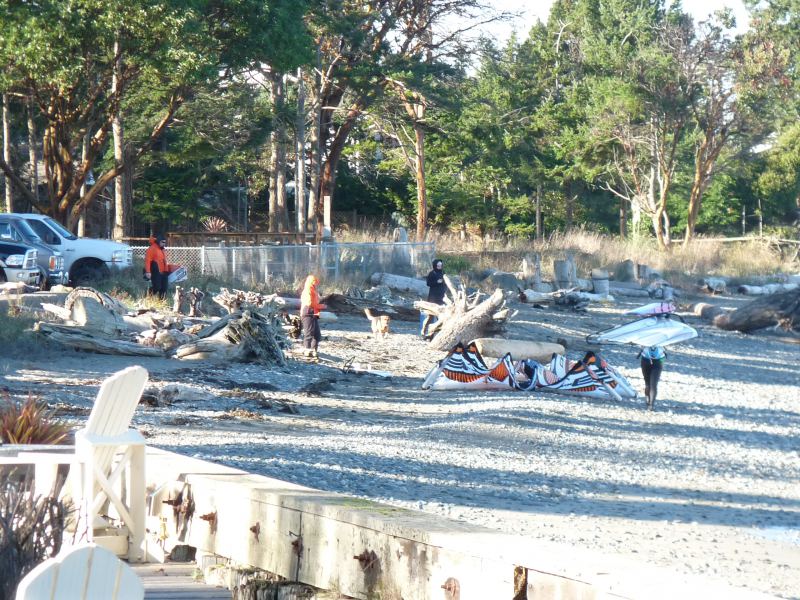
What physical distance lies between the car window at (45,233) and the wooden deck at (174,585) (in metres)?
21.8

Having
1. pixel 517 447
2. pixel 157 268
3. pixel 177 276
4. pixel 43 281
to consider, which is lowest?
pixel 517 447

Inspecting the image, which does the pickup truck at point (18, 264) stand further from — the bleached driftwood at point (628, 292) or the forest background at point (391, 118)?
the bleached driftwood at point (628, 292)

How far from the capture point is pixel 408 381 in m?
19.2

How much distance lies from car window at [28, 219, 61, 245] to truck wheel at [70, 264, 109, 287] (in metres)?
0.81

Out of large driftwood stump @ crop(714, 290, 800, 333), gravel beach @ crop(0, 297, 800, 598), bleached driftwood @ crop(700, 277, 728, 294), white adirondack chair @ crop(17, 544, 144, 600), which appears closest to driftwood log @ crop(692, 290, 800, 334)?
large driftwood stump @ crop(714, 290, 800, 333)

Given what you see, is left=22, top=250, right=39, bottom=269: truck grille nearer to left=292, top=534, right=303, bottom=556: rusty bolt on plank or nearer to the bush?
left=292, top=534, right=303, bottom=556: rusty bolt on plank

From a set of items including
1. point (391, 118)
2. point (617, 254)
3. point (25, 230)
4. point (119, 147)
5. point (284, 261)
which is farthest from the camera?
point (617, 254)

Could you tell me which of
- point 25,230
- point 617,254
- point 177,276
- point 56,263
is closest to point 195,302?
point 177,276

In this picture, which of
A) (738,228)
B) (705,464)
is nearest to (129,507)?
(705,464)

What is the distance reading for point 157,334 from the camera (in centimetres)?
1878

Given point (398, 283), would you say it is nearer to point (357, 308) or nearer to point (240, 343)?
A: point (357, 308)

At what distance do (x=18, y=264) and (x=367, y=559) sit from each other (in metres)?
20.9

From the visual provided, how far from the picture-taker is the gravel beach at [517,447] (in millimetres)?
9547

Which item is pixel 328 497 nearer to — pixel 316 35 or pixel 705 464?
pixel 705 464
